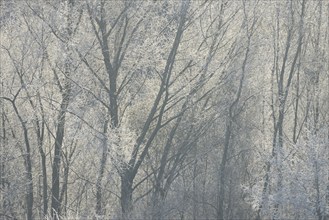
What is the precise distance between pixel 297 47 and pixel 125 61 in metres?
8.16

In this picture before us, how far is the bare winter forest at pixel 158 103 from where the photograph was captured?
1429cm

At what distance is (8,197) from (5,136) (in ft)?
7.48

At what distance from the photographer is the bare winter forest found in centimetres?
1429

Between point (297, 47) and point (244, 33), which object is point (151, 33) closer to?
point (244, 33)

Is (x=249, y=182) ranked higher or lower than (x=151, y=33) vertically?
lower

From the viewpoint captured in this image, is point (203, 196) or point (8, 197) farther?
point (203, 196)

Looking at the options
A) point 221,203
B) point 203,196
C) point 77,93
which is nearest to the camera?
point 77,93

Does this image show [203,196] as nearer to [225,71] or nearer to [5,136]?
[225,71]

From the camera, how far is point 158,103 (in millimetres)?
15219

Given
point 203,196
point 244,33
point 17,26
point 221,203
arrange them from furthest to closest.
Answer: point 203,196 < point 221,203 < point 244,33 < point 17,26

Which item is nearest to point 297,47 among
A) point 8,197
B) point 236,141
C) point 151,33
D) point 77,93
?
point 236,141

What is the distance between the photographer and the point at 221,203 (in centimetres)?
1919

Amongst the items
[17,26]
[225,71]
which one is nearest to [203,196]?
[225,71]

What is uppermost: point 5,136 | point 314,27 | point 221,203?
point 314,27
